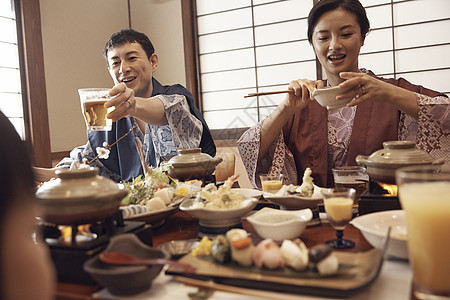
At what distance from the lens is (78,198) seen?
1047 millimetres

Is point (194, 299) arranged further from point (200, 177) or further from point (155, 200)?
point (200, 177)

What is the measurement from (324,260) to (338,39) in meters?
1.87

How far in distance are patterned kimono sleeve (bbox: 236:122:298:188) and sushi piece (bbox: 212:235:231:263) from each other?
1462 millimetres

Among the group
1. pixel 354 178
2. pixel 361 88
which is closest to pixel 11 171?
pixel 354 178

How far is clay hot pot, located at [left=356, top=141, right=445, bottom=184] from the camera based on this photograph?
1.38 metres

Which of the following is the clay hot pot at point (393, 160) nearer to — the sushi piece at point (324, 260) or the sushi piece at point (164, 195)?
the sushi piece at point (324, 260)

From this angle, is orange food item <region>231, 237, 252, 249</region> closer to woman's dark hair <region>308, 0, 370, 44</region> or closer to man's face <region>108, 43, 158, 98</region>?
woman's dark hair <region>308, 0, 370, 44</region>

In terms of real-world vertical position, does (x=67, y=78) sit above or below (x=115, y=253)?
above

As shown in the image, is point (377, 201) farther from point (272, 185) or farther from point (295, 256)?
point (295, 256)

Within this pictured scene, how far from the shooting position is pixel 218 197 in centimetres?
143

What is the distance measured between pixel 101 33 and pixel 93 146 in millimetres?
2969

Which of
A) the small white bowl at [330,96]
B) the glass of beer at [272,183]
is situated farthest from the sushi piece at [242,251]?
the small white bowl at [330,96]

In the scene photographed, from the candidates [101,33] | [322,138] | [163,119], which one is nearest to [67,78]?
[101,33]

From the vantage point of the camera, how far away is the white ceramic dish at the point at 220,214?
1330 mm
